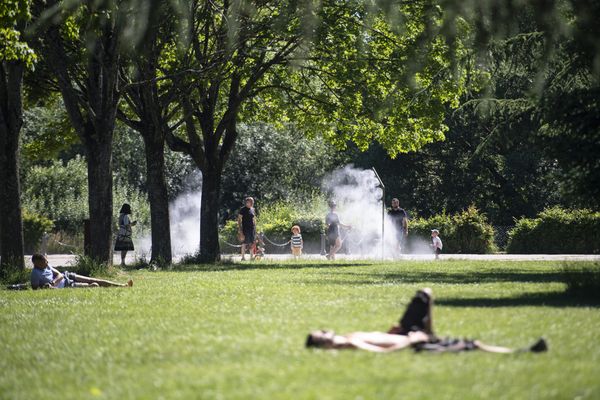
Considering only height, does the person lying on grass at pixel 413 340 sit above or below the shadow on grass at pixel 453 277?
below

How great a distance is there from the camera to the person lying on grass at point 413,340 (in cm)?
906

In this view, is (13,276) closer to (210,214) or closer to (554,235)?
(210,214)

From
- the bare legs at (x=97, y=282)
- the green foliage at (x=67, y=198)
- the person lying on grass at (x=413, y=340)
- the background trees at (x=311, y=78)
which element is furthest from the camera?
the green foliage at (x=67, y=198)

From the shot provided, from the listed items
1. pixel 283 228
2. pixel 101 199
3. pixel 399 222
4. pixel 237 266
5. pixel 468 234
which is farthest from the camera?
pixel 283 228

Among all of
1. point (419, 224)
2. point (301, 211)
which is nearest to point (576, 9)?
point (419, 224)

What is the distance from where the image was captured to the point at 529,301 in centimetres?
1505

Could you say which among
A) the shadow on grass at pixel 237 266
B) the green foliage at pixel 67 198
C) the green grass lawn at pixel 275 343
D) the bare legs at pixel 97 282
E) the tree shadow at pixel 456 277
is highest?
the green foliage at pixel 67 198

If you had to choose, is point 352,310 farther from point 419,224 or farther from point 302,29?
point 419,224

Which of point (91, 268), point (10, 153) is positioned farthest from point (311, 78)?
point (10, 153)

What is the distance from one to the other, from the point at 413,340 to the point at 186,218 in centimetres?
5708

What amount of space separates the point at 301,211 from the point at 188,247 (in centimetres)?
623

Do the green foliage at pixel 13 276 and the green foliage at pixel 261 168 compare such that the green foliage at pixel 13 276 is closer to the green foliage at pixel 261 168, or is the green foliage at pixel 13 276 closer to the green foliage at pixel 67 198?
the green foliage at pixel 67 198

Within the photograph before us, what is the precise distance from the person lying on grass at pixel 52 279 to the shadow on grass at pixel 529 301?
7297 mm

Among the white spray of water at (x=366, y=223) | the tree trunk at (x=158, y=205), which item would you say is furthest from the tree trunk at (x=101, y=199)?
the white spray of water at (x=366, y=223)
